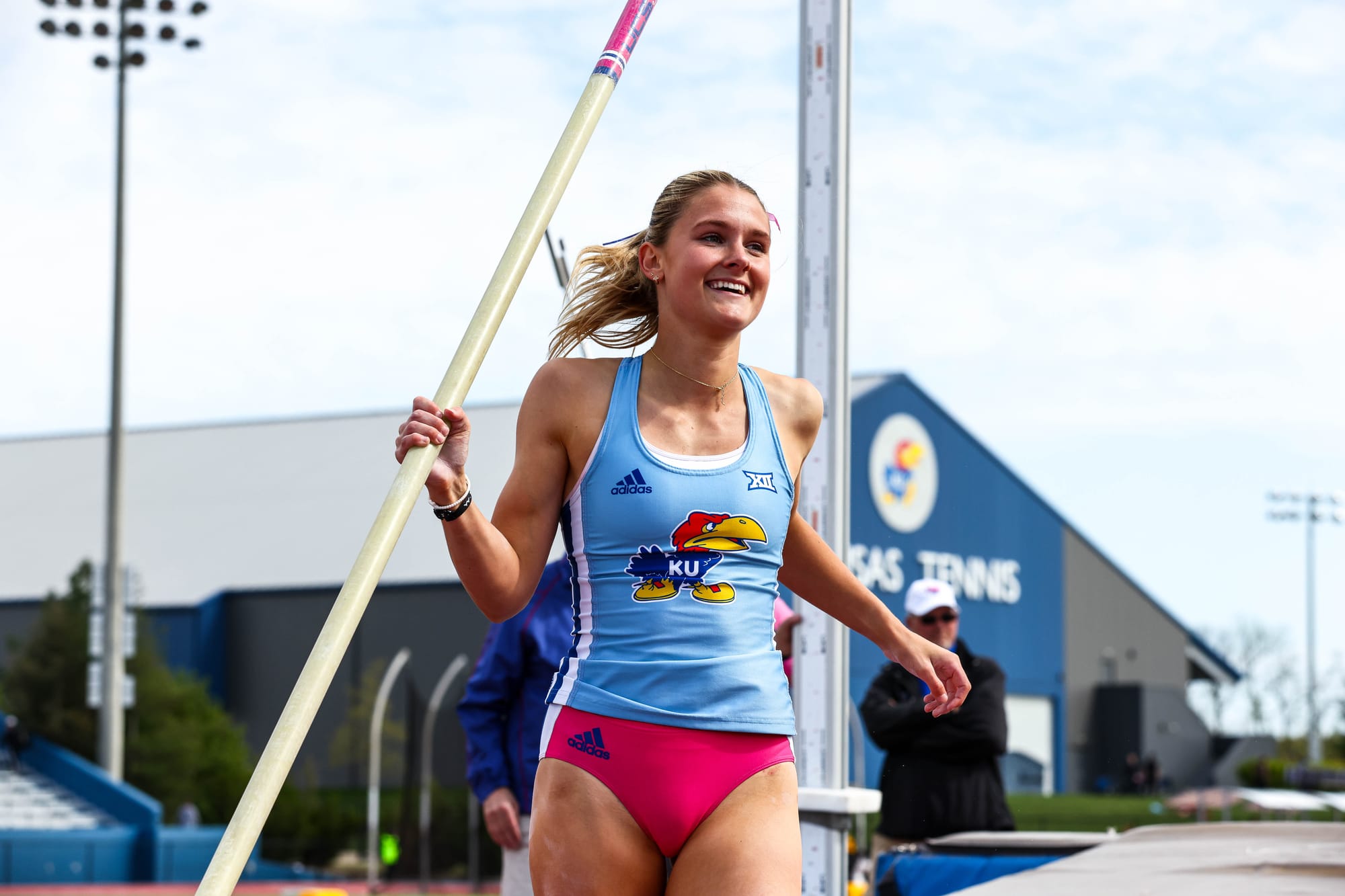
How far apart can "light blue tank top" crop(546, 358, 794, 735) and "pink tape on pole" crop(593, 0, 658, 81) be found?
0.61m

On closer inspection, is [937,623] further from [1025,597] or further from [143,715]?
[1025,597]

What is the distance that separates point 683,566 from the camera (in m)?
2.40

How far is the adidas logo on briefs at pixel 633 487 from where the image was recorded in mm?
2410

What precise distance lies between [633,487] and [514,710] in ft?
7.49

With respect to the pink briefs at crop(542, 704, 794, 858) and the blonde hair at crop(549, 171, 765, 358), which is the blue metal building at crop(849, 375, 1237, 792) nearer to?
the blonde hair at crop(549, 171, 765, 358)

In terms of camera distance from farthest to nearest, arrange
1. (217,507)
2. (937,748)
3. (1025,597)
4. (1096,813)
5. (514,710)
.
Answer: (1025,597) → (217,507) → (1096,813) → (937,748) → (514,710)

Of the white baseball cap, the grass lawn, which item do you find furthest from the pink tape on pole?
the grass lawn

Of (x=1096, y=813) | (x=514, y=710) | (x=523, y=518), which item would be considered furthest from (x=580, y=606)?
(x=1096, y=813)

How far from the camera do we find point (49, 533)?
3644 centimetres

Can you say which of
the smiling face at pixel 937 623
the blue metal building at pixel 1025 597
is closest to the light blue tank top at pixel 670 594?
the smiling face at pixel 937 623

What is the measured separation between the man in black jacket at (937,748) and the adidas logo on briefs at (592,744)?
3.08m

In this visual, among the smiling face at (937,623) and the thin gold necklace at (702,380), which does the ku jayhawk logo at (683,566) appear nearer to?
the thin gold necklace at (702,380)

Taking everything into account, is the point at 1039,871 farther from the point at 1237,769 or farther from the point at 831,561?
the point at 1237,769

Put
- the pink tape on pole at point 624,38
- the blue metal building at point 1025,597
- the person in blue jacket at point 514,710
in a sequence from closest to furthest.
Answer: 1. the pink tape on pole at point 624,38
2. the person in blue jacket at point 514,710
3. the blue metal building at point 1025,597
